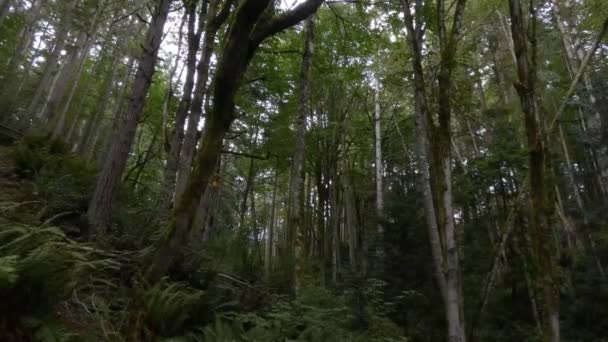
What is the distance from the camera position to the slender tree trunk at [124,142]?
539 cm

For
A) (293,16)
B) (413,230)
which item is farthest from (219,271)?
(413,230)

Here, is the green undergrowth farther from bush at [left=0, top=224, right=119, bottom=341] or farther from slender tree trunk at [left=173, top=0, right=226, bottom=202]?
slender tree trunk at [left=173, top=0, right=226, bottom=202]

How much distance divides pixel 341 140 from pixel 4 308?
13860mm

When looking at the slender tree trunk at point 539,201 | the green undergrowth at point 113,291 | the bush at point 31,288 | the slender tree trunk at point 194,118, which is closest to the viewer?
the bush at point 31,288

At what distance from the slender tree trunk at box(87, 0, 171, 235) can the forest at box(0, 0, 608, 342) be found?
3 cm

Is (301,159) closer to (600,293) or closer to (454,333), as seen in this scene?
(454,333)

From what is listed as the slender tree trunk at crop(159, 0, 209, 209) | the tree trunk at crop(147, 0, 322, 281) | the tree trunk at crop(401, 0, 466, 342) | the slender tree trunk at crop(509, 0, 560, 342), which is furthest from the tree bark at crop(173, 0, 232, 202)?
A: the slender tree trunk at crop(509, 0, 560, 342)

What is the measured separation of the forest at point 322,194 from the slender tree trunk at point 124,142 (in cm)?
3

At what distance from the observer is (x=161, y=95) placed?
15000 mm

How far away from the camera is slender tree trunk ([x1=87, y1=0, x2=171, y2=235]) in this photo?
17.7ft

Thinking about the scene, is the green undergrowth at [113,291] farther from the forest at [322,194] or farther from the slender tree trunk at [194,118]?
the slender tree trunk at [194,118]

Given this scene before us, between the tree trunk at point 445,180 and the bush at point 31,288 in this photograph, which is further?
the tree trunk at point 445,180

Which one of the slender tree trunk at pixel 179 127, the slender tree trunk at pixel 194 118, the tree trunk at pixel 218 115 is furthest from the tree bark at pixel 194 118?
the tree trunk at pixel 218 115

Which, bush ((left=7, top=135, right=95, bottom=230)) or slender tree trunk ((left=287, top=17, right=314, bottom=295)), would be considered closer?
bush ((left=7, top=135, right=95, bottom=230))
